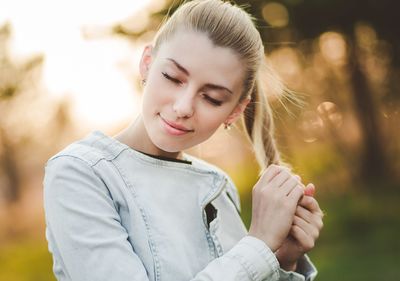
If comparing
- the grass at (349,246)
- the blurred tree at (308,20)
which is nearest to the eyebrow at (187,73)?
the grass at (349,246)

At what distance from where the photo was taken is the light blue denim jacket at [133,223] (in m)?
1.57

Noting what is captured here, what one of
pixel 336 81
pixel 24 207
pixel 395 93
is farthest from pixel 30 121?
pixel 395 93

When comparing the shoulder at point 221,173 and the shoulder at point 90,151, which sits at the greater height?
the shoulder at point 90,151

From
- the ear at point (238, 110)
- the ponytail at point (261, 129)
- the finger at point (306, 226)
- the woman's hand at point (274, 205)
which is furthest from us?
the ponytail at point (261, 129)

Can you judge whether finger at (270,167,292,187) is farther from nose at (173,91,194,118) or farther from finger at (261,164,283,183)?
nose at (173,91,194,118)

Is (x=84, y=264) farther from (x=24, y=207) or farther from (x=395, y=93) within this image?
(x=24, y=207)

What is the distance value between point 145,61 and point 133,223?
0.54 meters

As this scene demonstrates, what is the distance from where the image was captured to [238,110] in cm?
204

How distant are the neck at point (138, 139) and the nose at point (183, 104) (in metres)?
0.13

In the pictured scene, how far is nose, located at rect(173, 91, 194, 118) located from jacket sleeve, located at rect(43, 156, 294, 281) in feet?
0.95

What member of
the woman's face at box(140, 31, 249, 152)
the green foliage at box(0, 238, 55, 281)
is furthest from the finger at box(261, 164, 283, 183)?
the green foliage at box(0, 238, 55, 281)

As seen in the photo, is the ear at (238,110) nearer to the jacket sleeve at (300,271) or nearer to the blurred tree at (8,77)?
the jacket sleeve at (300,271)

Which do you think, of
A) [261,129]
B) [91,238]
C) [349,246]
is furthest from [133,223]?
[349,246]

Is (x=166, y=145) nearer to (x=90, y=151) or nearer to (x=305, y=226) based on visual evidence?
(x=90, y=151)
